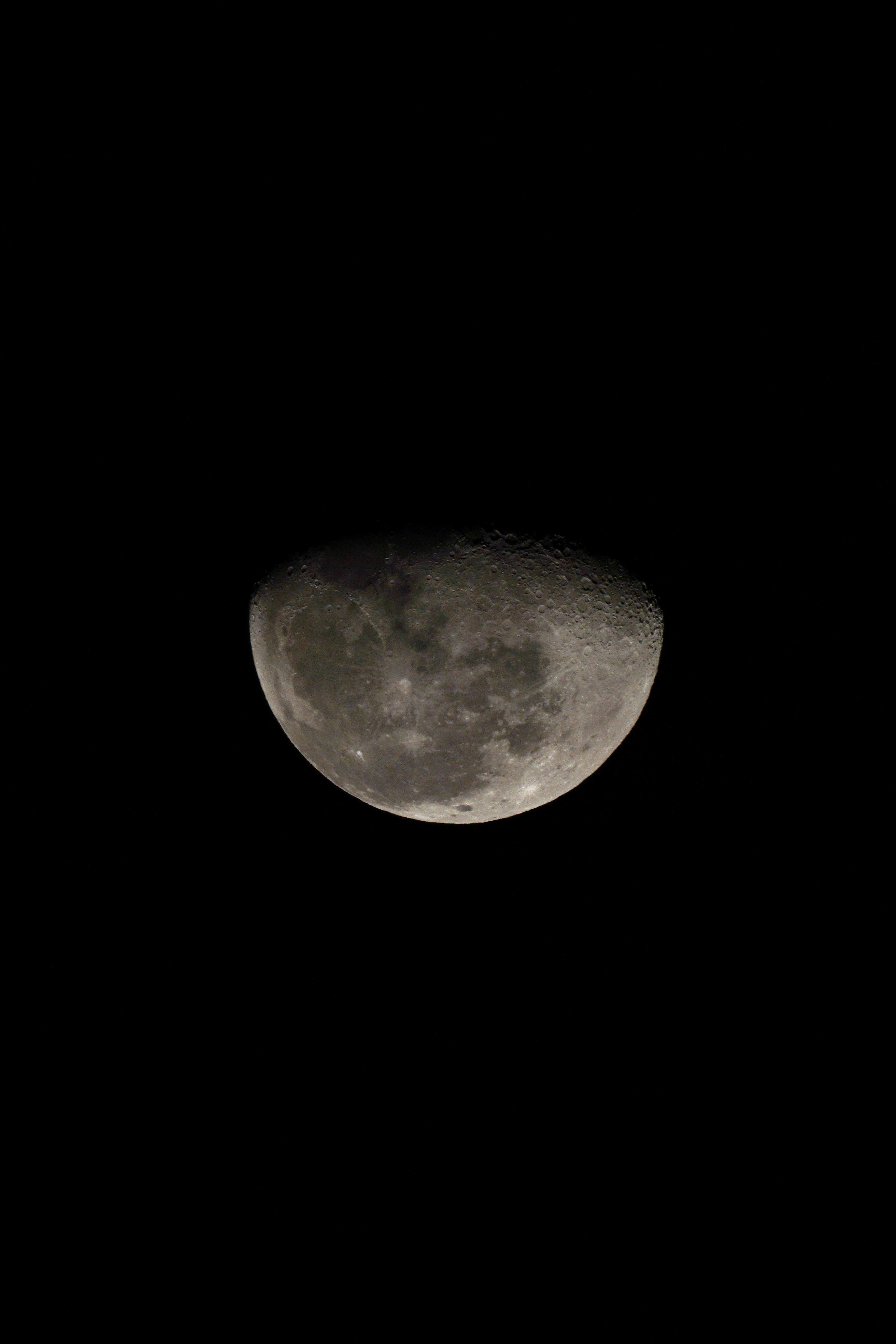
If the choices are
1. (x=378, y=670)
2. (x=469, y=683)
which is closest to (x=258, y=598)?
(x=378, y=670)

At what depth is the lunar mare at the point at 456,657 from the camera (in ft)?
6.98

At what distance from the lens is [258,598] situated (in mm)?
2500

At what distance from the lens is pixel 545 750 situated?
7.72 ft

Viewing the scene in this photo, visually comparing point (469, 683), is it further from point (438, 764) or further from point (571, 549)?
point (571, 549)

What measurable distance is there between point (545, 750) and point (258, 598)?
1.18 metres

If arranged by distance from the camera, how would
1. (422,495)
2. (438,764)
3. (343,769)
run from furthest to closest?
(343,769)
(438,764)
(422,495)

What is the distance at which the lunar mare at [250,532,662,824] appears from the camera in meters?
2.13

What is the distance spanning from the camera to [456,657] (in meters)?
2.13

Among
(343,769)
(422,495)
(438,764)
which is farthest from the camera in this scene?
(343,769)

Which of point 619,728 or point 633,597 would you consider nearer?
point 633,597

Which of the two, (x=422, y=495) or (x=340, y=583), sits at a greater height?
(x=422, y=495)

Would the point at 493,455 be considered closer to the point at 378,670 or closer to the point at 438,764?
the point at 378,670

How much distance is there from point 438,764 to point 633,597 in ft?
2.92

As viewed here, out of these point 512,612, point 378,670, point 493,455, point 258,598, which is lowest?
point 378,670
